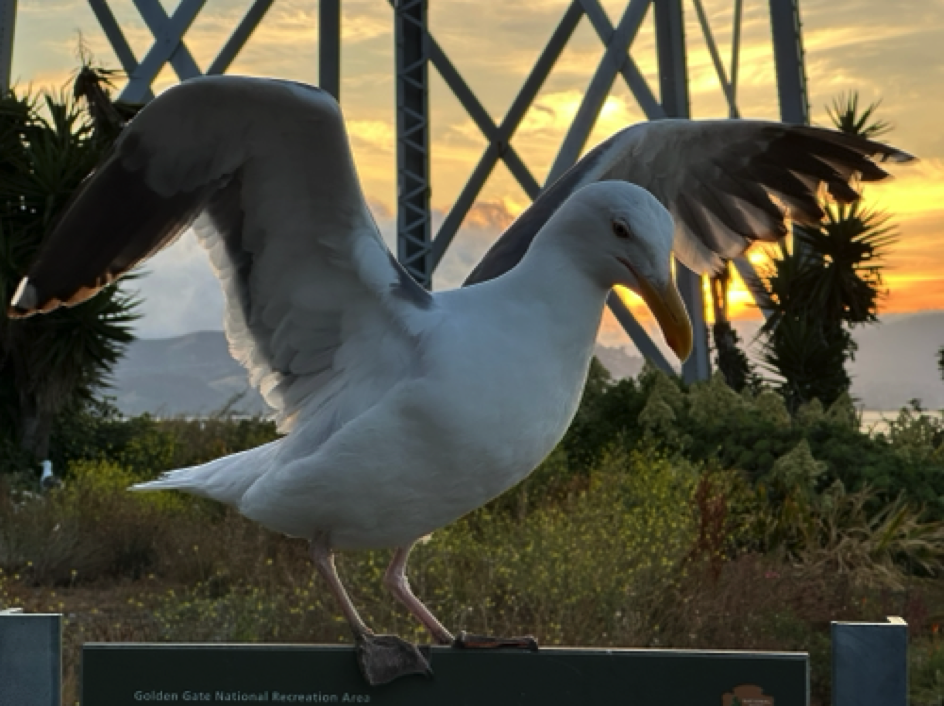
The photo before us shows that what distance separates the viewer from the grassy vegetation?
5.70 metres

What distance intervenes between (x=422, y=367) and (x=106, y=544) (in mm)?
5804

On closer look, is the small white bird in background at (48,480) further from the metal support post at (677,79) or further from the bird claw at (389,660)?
the bird claw at (389,660)

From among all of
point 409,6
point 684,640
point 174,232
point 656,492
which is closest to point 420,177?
point 409,6

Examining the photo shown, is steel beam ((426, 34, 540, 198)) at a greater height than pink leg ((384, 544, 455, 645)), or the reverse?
steel beam ((426, 34, 540, 198))

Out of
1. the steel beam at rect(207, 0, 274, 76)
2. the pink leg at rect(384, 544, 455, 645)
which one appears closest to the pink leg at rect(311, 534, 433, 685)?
the pink leg at rect(384, 544, 455, 645)

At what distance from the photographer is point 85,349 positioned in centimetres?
1081

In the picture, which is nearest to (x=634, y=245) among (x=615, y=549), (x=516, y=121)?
(x=615, y=549)

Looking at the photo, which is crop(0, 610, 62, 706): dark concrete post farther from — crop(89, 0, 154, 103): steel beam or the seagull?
crop(89, 0, 154, 103): steel beam

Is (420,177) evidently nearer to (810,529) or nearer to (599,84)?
(599,84)

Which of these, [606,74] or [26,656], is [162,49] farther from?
[26,656]

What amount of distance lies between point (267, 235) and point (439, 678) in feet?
3.62

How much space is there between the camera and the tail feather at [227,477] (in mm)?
3137

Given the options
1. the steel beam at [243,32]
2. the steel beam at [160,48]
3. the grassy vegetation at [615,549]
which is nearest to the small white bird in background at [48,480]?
the grassy vegetation at [615,549]

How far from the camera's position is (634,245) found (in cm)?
262
